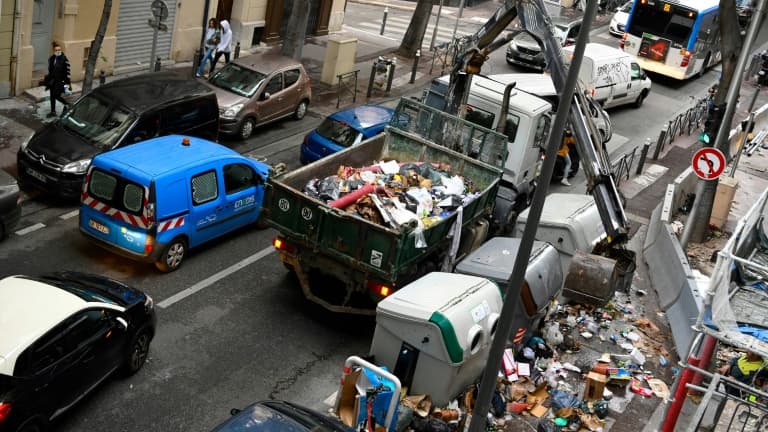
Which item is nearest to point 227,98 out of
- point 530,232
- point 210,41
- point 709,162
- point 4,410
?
point 210,41

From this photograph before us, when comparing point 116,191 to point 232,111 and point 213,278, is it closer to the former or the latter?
point 213,278

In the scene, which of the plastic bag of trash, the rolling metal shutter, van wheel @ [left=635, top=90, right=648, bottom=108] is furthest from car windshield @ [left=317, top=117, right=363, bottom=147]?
van wheel @ [left=635, top=90, right=648, bottom=108]

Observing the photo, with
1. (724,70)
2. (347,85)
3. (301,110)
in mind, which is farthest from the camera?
(347,85)

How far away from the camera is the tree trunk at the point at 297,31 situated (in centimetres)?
2350

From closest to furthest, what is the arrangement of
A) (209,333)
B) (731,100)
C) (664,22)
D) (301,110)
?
(209,333)
(731,100)
(301,110)
(664,22)

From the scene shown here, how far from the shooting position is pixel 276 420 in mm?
8328

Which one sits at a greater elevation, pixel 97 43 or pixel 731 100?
pixel 731 100

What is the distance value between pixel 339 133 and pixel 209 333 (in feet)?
21.3

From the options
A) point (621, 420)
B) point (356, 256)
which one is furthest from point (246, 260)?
point (621, 420)

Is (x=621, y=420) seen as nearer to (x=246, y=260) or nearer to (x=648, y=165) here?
(x=246, y=260)

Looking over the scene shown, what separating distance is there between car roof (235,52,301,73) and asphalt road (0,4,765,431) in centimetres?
585

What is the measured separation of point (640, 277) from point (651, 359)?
2921 millimetres

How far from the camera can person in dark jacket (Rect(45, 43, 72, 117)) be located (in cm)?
1773

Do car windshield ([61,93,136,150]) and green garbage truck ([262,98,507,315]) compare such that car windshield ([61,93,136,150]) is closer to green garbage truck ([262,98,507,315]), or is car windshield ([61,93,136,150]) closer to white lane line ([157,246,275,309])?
white lane line ([157,246,275,309])
